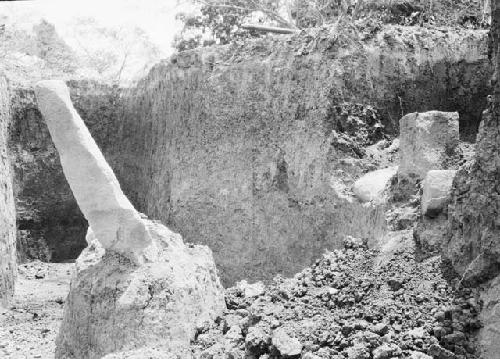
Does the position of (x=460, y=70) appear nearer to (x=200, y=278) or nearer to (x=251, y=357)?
(x=200, y=278)

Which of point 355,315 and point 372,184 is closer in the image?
point 355,315

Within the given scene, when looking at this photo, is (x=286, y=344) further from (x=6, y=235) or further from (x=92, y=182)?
(x=6, y=235)

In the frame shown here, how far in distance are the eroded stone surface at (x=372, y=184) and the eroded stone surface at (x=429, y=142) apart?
3.62 feet

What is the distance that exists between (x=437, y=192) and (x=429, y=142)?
1.12m

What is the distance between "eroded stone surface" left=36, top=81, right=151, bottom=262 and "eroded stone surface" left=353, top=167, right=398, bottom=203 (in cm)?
266

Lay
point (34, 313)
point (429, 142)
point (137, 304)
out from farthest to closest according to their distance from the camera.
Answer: point (34, 313) → point (429, 142) → point (137, 304)

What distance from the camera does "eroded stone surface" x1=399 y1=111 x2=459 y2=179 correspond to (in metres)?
5.80

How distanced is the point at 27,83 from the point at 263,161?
17.6 ft

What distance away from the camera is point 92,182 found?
535 centimetres

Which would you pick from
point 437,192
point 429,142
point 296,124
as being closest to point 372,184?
point 429,142

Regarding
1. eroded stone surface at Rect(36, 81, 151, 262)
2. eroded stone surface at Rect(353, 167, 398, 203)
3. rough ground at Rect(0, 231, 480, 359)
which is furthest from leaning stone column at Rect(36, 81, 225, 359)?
eroded stone surface at Rect(353, 167, 398, 203)

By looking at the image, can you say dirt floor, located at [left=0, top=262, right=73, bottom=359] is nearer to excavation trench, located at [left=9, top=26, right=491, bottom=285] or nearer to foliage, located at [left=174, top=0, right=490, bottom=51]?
excavation trench, located at [left=9, top=26, right=491, bottom=285]

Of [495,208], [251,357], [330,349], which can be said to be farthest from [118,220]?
[495,208]

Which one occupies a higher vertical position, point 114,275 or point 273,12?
point 273,12
